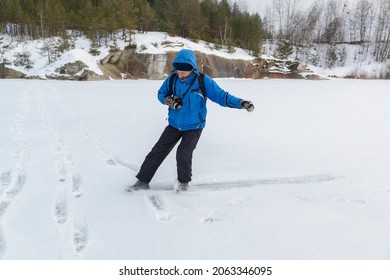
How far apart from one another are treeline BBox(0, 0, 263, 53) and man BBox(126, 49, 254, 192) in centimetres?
2729

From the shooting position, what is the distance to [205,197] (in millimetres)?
Result: 2928

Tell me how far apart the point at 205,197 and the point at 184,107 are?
94cm

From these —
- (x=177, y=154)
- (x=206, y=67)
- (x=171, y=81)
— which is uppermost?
(x=206, y=67)

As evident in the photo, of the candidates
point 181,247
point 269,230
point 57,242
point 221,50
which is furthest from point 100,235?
point 221,50

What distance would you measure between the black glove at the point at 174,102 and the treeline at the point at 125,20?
89.7ft

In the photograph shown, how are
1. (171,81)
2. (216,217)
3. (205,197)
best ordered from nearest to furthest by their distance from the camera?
(216,217) → (205,197) → (171,81)

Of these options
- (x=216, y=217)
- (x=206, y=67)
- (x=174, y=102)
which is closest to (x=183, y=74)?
(x=174, y=102)

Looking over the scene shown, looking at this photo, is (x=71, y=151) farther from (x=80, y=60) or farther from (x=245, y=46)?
(x=245, y=46)

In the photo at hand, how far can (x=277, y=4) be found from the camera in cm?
5384

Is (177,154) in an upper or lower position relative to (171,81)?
lower

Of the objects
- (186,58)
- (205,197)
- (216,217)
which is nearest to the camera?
(216,217)

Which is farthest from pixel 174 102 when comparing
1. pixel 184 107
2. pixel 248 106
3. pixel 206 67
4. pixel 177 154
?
pixel 206 67

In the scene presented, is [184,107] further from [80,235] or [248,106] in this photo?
[80,235]

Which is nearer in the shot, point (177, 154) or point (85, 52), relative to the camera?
point (177, 154)
